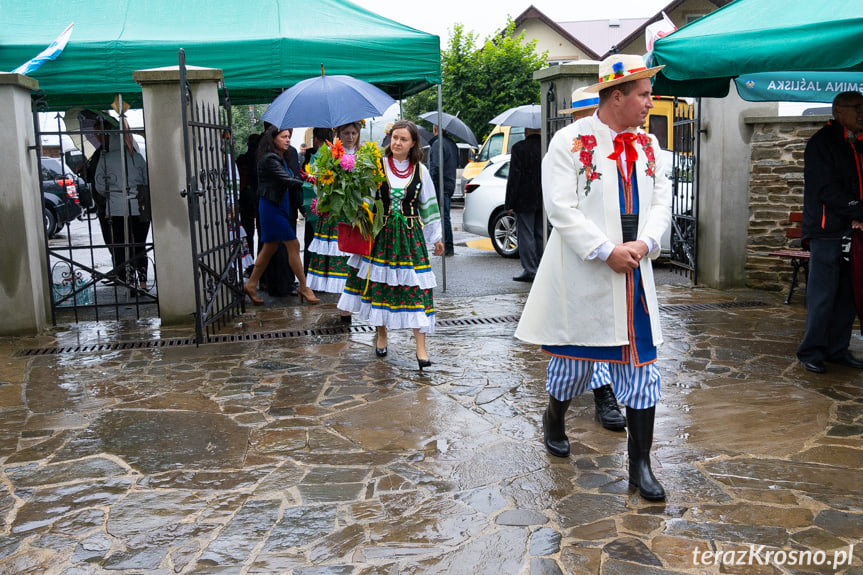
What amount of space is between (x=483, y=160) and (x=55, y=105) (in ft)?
29.9

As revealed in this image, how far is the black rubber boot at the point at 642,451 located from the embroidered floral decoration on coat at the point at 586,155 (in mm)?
1076

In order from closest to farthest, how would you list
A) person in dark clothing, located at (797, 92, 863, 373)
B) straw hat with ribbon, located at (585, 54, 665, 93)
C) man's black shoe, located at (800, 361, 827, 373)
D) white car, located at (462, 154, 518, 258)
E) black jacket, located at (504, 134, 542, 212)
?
1. straw hat with ribbon, located at (585, 54, 665, 93)
2. person in dark clothing, located at (797, 92, 863, 373)
3. man's black shoe, located at (800, 361, 827, 373)
4. black jacket, located at (504, 134, 542, 212)
5. white car, located at (462, 154, 518, 258)

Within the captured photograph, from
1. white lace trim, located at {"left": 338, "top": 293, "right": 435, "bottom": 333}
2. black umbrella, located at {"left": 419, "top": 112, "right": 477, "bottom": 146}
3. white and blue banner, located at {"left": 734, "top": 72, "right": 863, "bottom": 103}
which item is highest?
black umbrella, located at {"left": 419, "top": 112, "right": 477, "bottom": 146}

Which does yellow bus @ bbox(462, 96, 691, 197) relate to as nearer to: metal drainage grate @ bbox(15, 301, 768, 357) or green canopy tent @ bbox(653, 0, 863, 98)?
metal drainage grate @ bbox(15, 301, 768, 357)

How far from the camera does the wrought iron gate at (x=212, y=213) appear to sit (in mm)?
7336

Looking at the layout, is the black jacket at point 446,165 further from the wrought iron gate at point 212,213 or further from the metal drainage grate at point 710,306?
the metal drainage grate at point 710,306

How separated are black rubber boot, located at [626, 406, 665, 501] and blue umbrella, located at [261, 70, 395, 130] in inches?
186

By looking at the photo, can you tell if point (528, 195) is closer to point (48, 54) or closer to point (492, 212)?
point (492, 212)

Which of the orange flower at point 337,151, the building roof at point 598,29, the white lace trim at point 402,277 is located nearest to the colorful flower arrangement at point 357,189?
the orange flower at point 337,151

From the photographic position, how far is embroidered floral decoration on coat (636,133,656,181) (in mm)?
4047

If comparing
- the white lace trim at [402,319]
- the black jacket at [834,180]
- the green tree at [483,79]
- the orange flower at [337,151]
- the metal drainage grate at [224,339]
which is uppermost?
the green tree at [483,79]

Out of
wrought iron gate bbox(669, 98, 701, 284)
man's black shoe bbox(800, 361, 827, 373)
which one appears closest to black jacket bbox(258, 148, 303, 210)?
wrought iron gate bbox(669, 98, 701, 284)

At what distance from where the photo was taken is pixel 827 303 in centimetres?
611

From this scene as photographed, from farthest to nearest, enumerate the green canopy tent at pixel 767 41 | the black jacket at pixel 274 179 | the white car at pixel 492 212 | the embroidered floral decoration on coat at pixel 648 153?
the white car at pixel 492 212
the black jacket at pixel 274 179
the green canopy tent at pixel 767 41
the embroidered floral decoration on coat at pixel 648 153
